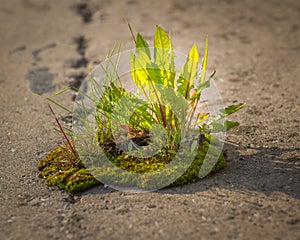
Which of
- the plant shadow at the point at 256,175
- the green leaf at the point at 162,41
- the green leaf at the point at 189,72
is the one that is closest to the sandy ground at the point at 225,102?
the plant shadow at the point at 256,175

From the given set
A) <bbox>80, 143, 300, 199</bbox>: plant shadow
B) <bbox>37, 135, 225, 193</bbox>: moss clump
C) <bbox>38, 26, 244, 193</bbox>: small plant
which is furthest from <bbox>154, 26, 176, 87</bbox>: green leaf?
<bbox>80, 143, 300, 199</bbox>: plant shadow

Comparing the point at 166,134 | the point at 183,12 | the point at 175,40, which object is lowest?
the point at 166,134

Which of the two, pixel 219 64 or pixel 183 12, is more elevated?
pixel 183 12

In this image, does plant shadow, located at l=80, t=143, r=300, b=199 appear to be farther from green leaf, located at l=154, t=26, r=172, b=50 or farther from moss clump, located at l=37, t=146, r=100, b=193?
green leaf, located at l=154, t=26, r=172, b=50

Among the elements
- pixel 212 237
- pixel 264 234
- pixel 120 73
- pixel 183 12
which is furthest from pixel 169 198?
pixel 183 12

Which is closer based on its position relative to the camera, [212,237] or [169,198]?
[212,237]

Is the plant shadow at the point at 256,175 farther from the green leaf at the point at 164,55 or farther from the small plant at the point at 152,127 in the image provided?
the green leaf at the point at 164,55

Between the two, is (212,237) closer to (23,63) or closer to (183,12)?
(23,63)
